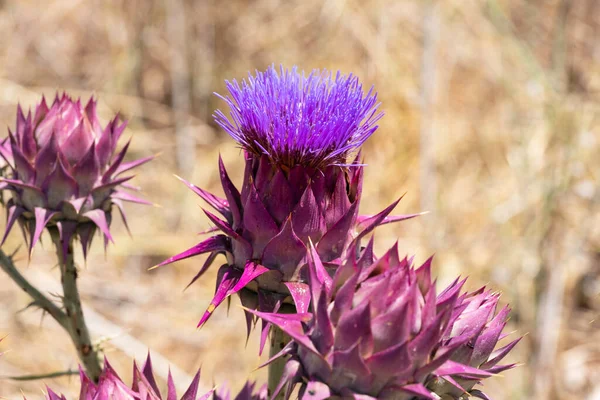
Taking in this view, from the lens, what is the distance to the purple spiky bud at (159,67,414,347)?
1.47m

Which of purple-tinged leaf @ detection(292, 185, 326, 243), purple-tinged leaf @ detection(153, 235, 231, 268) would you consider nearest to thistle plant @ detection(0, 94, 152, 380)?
purple-tinged leaf @ detection(153, 235, 231, 268)

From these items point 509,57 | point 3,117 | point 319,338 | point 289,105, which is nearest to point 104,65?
point 3,117

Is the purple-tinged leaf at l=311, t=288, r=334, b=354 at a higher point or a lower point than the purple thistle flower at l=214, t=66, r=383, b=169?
lower

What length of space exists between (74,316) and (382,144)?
3554 millimetres

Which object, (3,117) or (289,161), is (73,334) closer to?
(289,161)

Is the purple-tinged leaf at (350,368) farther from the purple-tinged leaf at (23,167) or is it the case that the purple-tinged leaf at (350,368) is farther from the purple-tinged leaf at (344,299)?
the purple-tinged leaf at (23,167)

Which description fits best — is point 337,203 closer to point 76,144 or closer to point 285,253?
point 285,253

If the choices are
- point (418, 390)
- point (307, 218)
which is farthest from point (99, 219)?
point (418, 390)

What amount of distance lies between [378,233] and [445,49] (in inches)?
70.8

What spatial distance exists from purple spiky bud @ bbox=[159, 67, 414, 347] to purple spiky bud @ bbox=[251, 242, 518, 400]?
184 mm

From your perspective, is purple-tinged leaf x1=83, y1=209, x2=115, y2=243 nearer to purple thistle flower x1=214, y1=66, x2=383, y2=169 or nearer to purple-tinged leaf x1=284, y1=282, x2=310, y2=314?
purple thistle flower x1=214, y1=66, x2=383, y2=169

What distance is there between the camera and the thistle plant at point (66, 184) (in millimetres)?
1812

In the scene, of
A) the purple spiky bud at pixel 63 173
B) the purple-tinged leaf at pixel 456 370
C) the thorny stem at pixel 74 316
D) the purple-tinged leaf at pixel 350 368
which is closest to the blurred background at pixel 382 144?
the thorny stem at pixel 74 316

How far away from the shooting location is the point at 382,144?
16.8 feet
